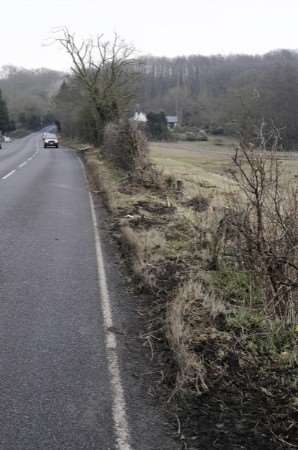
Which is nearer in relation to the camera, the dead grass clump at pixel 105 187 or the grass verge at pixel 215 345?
the grass verge at pixel 215 345

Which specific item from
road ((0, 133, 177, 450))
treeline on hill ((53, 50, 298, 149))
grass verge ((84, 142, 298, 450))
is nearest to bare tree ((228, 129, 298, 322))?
grass verge ((84, 142, 298, 450))

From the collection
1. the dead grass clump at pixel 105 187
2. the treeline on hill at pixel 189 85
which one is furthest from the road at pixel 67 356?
the treeline on hill at pixel 189 85

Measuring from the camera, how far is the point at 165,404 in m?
4.36

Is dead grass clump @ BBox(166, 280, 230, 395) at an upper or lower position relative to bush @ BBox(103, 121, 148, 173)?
lower

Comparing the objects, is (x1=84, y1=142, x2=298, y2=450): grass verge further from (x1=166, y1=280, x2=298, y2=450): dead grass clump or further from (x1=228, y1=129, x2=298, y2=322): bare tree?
(x1=228, y1=129, x2=298, y2=322): bare tree

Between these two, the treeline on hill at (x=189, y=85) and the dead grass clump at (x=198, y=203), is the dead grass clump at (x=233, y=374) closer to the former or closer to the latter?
the dead grass clump at (x=198, y=203)

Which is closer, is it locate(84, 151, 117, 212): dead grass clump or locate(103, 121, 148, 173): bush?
locate(84, 151, 117, 212): dead grass clump

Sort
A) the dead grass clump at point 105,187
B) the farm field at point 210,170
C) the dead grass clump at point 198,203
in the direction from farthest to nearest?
the dead grass clump at point 105,187, the dead grass clump at point 198,203, the farm field at point 210,170

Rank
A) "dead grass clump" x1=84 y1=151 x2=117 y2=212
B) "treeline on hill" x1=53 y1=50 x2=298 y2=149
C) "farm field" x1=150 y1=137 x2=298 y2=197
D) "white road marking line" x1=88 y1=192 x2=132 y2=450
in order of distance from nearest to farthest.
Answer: "white road marking line" x1=88 y1=192 x2=132 y2=450, "farm field" x1=150 y1=137 x2=298 y2=197, "dead grass clump" x1=84 y1=151 x2=117 y2=212, "treeline on hill" x1=53 y1=50 x2=298 y2=149

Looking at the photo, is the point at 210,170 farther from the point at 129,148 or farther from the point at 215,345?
the point at 215,345

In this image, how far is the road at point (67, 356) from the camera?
385 centimetres

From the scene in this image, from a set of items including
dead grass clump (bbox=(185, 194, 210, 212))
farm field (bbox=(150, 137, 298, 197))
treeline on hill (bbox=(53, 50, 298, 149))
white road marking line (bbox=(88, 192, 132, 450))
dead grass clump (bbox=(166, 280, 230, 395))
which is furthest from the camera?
treeline on hill (bbox=(53, 50, 298, 149))

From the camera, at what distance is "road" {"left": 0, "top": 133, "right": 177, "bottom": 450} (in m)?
3.85

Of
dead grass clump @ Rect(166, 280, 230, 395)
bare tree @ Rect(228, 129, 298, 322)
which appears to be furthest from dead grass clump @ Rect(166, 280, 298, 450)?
bare tree @ Rect(228, 129, 298, 322)
